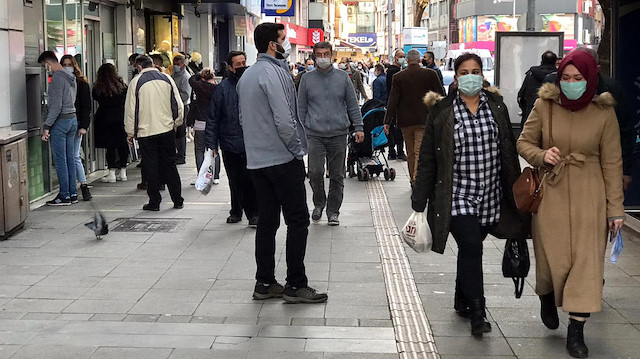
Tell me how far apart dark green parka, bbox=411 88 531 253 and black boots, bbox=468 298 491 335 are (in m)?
0.37

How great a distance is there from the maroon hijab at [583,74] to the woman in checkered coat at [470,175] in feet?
1.63

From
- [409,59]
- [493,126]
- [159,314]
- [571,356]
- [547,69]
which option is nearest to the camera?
[571,356]

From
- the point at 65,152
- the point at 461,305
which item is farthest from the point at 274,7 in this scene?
the point at 461,305

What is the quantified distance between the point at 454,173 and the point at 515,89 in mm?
12188

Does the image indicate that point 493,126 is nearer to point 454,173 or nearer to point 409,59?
point 454,173

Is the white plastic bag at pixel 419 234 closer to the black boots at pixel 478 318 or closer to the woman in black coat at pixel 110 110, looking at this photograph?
the black boots at pixel 478 318

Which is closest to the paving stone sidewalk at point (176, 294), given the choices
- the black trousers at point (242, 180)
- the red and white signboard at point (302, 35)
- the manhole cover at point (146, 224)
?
the manhole cover at point (146, 224)

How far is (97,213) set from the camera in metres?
Answer: 9.23

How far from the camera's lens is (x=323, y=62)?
32.1 ft

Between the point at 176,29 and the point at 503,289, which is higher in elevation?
the point at 176,29

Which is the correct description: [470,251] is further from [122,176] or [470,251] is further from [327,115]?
[122,176]

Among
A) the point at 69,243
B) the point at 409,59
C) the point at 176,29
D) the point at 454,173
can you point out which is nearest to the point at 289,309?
the point at 454,173

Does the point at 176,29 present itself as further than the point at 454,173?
Yes

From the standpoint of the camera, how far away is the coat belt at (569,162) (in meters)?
5.61
